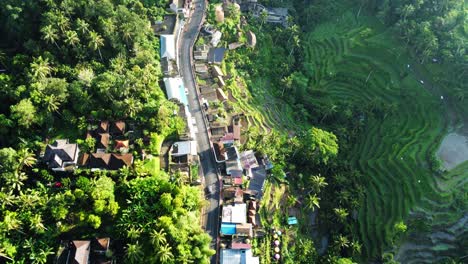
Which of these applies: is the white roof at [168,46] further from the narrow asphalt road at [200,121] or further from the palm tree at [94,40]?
the palm tree at [94,40]

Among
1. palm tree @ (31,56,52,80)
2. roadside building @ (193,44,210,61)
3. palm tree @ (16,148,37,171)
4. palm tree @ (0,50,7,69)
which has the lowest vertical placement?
palm tree @ (16,148,37,171)

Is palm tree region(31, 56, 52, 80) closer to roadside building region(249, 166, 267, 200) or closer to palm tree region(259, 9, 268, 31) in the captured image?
roadside building region(249, 166, 267, 200)

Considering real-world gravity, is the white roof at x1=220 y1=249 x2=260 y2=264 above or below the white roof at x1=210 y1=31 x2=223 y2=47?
below

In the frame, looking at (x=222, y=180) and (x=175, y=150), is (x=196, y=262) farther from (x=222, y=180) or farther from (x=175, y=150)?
(x=175, y=150)

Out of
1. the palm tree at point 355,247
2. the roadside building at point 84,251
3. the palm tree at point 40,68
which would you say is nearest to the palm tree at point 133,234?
the roadside building at point 84,251

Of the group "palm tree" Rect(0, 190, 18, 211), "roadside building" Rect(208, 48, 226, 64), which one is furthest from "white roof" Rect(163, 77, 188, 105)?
"palm tree" Rect(0, 190, 18, 211)

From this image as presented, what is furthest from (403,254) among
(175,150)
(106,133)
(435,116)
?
(106,133)
